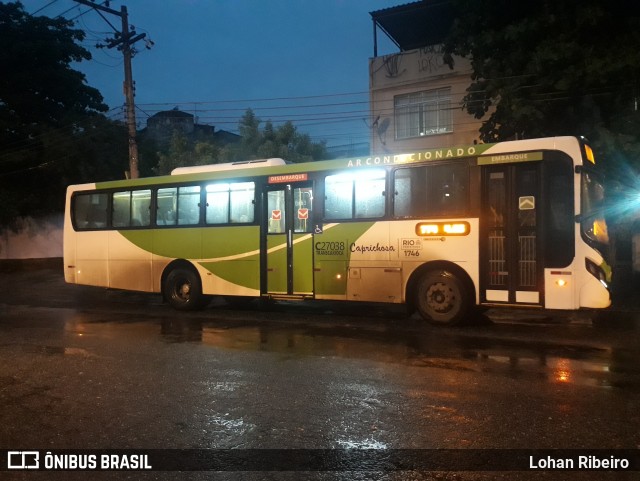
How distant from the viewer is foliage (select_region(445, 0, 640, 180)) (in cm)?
1130

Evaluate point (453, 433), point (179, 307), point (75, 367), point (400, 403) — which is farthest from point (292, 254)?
point (453, 433)

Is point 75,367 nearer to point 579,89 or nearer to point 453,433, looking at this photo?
point 453,433

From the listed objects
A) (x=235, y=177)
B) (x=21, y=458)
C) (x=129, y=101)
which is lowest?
(x=21, y=458)

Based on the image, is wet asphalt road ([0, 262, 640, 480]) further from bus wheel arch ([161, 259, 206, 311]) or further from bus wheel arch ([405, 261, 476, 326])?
bus wheel arch ([161, 259, 206, 311])

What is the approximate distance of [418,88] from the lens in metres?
20.3

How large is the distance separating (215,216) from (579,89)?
851cm

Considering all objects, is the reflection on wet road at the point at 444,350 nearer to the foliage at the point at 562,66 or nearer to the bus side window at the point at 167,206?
the bus side window at the point at 167,206

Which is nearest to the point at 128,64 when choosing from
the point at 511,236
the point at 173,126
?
the point at 511,236

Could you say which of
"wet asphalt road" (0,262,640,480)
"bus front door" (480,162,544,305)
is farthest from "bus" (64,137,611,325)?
"wet asphalt road" (0,262,640,480)

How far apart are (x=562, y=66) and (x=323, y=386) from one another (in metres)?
9.48

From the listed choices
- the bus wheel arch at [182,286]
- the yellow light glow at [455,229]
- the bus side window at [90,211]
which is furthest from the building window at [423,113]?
the bus side window at [90,211]

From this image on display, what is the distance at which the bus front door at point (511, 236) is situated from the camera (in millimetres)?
8945

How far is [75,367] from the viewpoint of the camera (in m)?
7.20

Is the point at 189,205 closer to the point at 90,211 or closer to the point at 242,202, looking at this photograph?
the point at 242,202
